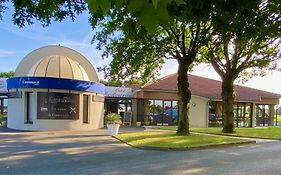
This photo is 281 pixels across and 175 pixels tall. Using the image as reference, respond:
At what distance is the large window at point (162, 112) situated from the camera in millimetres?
37662

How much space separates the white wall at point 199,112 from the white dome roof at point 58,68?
13.0 m

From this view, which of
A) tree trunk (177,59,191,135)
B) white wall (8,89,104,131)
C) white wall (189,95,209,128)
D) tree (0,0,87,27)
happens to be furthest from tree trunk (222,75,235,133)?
tree (0,0,87,27)

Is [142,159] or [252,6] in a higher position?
[252,6]

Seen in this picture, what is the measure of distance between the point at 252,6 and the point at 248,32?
1.86 m

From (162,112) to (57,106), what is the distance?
13.9 meters

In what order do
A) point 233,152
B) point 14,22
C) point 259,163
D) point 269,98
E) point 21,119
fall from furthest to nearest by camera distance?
1. point 269,98
2. point 21,119
3. point 233,152
4. point 259,163
5. point 14,22

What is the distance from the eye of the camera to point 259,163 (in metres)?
12.5

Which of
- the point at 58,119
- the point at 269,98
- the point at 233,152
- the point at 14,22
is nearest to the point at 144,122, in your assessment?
the point at 58,119

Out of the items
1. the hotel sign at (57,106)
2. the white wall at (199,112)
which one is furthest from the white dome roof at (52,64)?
the white wall at (199,112)

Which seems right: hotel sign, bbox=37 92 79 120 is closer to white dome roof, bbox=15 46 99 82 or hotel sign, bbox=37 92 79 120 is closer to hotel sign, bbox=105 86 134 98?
white dome roof, bbox=15 46 99 82

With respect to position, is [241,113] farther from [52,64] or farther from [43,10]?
[43,10]

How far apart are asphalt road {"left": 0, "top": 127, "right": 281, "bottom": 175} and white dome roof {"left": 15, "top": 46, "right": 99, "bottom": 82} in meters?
12.5

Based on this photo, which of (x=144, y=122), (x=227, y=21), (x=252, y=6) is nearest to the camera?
(x=252, y=6)

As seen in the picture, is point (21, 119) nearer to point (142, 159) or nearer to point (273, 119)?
point (142, 159)
